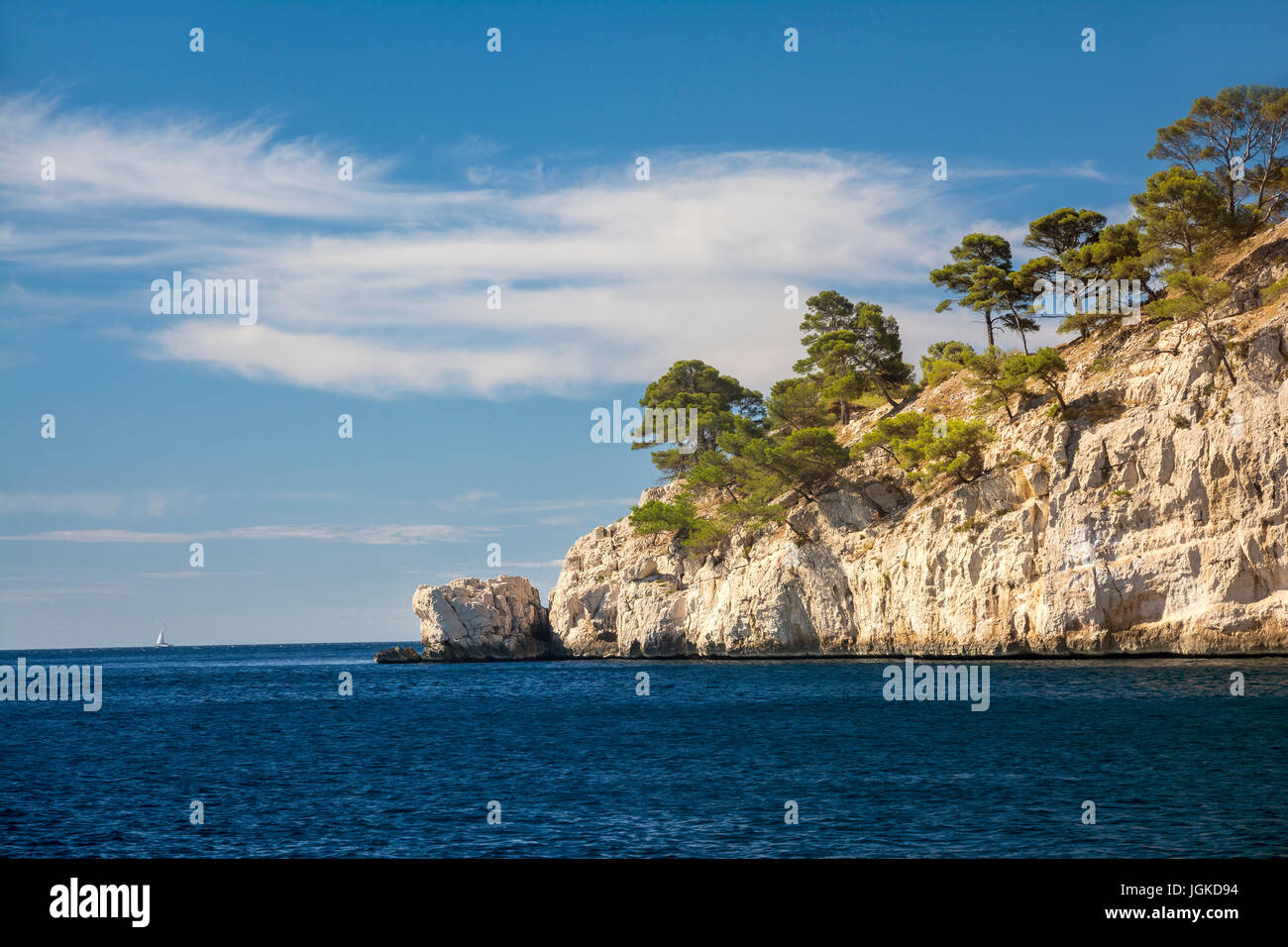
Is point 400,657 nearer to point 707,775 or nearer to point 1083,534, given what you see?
point 1083,534

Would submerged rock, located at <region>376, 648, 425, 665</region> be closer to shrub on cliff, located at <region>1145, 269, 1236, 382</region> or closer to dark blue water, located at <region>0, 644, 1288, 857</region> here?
dark blue water, located at <region>0, 644, 1288, 857</region>

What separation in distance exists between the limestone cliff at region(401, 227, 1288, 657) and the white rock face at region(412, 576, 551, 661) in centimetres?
2467

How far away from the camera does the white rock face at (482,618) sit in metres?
97.8

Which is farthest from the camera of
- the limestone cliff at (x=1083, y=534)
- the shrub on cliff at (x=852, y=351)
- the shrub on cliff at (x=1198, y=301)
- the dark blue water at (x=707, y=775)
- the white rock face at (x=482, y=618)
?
the white rock face at (x=482, y=618)

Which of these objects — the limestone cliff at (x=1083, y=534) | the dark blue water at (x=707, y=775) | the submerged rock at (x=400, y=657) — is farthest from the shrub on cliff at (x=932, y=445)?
the submerged rock at (x=400, y=657)

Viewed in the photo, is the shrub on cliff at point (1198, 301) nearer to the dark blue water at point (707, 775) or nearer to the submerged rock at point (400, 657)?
the dark blue water at point (707, 775)

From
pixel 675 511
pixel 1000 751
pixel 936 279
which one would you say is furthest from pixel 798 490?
pixel 1000 751

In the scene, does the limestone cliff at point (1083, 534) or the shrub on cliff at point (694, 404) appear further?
the shrub on cliff at point (694, 404)

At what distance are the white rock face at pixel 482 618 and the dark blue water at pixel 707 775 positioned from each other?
148 feet

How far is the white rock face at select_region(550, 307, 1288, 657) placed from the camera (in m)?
50.6

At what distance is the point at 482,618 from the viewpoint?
97.9m

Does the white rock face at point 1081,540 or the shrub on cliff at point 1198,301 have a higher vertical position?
the shrub on cliff at point 1198,301

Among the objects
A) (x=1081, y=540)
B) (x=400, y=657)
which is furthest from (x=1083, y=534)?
(x=400, y=657)
